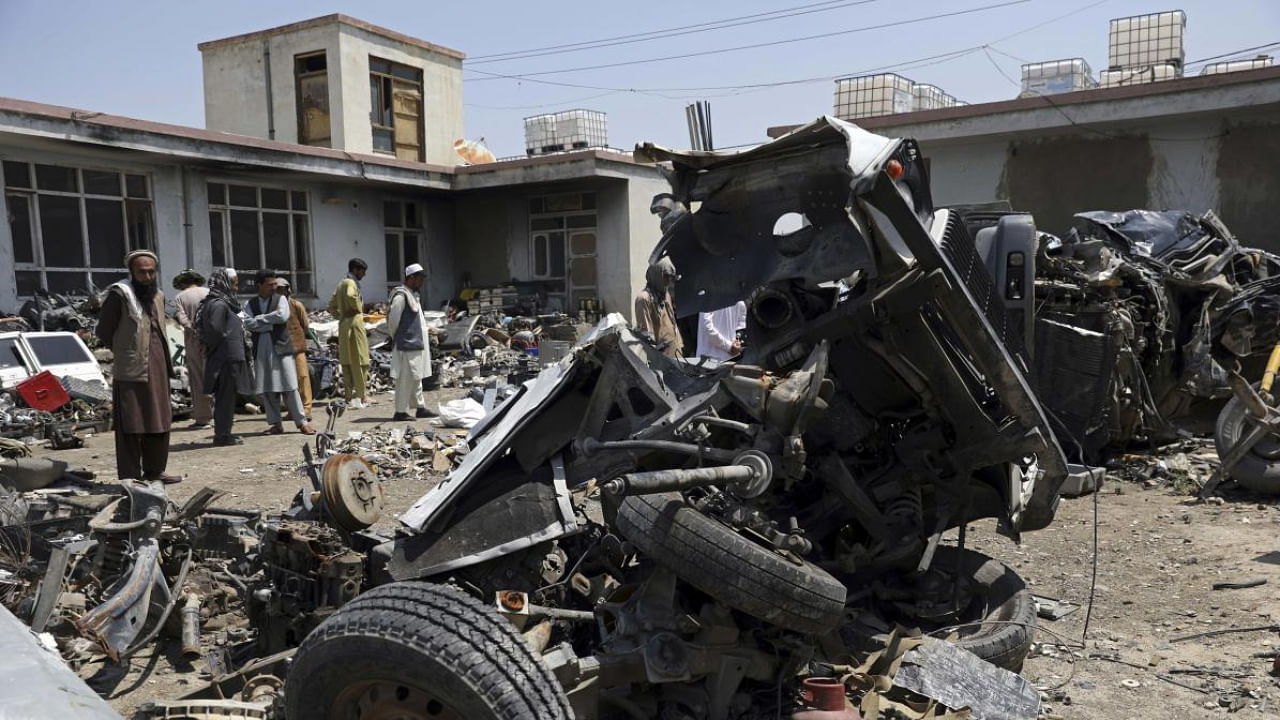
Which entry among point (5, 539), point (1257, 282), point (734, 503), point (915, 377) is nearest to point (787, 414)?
point (734, 503)

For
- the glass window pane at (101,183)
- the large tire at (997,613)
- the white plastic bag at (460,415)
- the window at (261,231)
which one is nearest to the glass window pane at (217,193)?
the window at (261,231)

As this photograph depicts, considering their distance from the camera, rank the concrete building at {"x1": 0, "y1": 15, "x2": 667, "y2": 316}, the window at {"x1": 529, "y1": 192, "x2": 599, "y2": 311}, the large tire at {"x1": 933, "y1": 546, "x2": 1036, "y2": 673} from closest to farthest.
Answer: the large tire at {"x1": 933, "y1": 546, "x2": 1036, "y2": 673} → the concrete building at {"x1": 0, "y1": 15, "x2": 667, "y2": 316} → the window at {"x1": 529, "y1": 192, "x2": 599, "y2": 311}

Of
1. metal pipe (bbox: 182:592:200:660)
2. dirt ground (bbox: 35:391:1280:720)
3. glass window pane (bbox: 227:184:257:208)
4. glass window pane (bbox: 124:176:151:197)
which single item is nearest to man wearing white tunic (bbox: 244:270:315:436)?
dirt ground (bbox: 35:391:1280:720)

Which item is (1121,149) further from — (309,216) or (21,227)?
(21,227)

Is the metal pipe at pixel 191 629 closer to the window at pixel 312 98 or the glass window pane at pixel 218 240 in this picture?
the glass window pane at pixel 218 240

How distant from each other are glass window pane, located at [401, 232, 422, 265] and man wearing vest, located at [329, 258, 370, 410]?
982 cm

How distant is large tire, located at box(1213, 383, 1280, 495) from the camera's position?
6961 mm

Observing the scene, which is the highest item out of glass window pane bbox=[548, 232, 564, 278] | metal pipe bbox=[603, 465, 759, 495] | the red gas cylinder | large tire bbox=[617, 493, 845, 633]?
glass window pane bbox=[548, 232, 564, 278]

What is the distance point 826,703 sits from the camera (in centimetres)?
307

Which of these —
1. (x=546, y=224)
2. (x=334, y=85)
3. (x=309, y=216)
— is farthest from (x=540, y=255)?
(x=334, y=85)

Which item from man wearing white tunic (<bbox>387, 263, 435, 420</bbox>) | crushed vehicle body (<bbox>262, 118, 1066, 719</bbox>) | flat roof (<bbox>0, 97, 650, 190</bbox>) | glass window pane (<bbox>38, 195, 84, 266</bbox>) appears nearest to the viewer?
crushed vehicle body (<bbox>262, 118, 1066, 719</bbox>)

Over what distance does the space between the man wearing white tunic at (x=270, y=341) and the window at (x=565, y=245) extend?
12043 mm

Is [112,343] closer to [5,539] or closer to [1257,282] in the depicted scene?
[5,539]

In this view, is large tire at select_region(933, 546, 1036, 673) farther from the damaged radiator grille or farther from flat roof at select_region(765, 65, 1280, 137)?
Result: flat roof at select_region(765, 65, 1280, 137)
